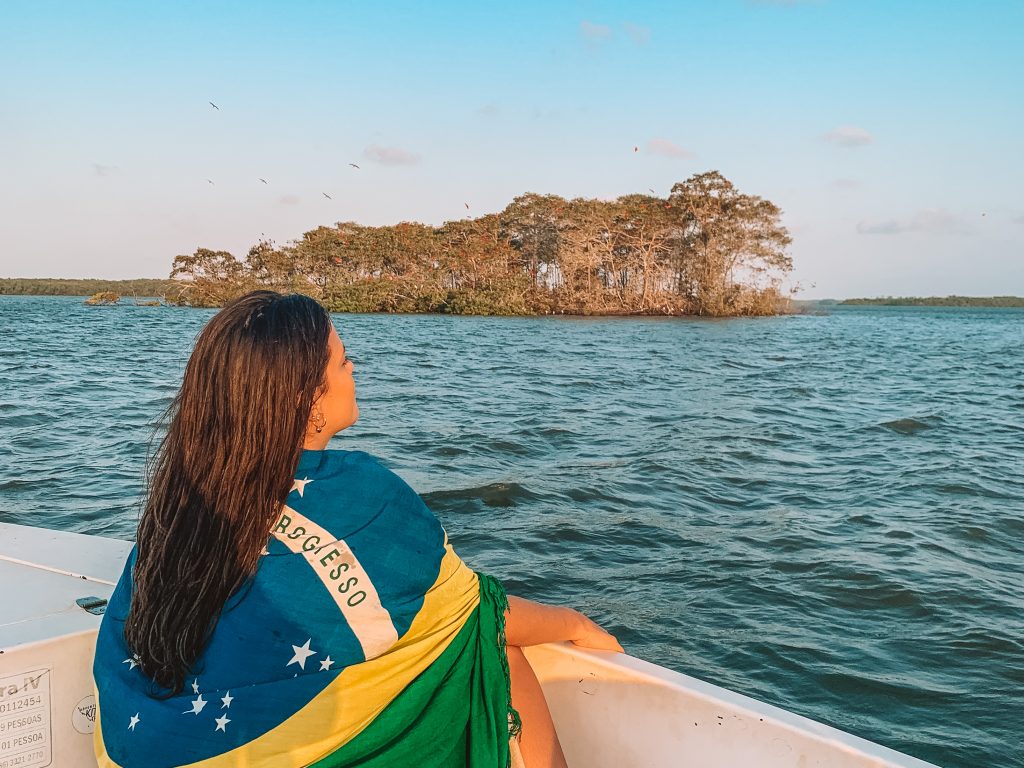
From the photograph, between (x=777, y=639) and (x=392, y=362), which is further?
(x=392, y=362)

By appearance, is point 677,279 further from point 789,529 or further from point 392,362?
point 789,529

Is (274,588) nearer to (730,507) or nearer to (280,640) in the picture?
(280,640)

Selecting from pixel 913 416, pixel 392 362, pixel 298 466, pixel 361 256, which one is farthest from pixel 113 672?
pixel 361 256

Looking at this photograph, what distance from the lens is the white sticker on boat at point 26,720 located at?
6.35ft

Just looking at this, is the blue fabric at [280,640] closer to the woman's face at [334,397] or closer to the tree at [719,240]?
the woman's face at [334,397]

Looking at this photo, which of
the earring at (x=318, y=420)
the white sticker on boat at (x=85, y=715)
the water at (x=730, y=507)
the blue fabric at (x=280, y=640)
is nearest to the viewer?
the blue fabric at (x=280, y=640)

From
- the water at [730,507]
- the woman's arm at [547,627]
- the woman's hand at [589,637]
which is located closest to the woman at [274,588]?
the woman's arm at [547,627]

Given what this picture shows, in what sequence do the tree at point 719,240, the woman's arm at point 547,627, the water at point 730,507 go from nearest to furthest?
the woman's arm at point 547,627, the water at point 730,507, the tree at point 719,240

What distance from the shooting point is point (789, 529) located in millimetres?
5973

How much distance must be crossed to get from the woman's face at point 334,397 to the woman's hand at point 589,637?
0.87 metres

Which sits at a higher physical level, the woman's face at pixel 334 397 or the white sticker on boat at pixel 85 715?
the woman's face at pixel 334 397

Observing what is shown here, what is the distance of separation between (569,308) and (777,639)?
48396mm

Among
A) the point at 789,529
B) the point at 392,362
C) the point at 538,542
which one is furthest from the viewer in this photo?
the point at 392,362

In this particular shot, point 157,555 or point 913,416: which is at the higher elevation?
point 157,555
